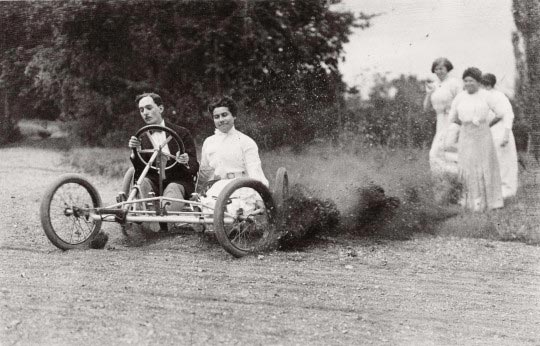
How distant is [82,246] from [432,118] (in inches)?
209

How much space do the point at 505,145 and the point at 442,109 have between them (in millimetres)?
957

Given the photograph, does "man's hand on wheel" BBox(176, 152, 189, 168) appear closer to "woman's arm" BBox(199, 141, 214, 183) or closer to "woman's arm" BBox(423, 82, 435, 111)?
"woman's arm" BBox(199, 141, 214, 183)

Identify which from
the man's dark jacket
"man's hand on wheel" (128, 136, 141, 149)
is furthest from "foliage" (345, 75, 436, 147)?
→ "man's hand on wheel" (128, 136, 141, 149)

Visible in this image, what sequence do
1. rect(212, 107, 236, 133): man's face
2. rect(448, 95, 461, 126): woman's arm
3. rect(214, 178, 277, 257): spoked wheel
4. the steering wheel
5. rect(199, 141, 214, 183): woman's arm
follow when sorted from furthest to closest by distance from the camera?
rect(448, 95, 461, 126): woman's arm, rect(199, 141, 214, 183): woman's arm, rect(212, 107, 236, 133): man's face, the steering wheel, rect(214, 178, 277, 257): spoked wheel

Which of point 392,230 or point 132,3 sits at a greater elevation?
point 132,3

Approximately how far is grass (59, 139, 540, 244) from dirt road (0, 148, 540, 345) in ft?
1.74

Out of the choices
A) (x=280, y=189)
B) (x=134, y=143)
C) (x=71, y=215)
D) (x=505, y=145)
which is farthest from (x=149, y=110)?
(x=505, y=145)

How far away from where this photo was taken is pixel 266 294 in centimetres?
416

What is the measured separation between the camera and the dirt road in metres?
3.49

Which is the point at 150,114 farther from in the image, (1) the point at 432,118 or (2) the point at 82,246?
(1) the point at 432,118

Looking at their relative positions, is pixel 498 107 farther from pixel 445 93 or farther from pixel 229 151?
pixel 229 151

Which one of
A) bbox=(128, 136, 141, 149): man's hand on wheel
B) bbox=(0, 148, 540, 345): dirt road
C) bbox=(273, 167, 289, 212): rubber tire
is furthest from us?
bbox=(273, 167, 289, 212): rubber tire

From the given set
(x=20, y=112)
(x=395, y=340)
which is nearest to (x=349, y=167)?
(x=20, y=112)

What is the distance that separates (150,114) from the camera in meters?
6.00
